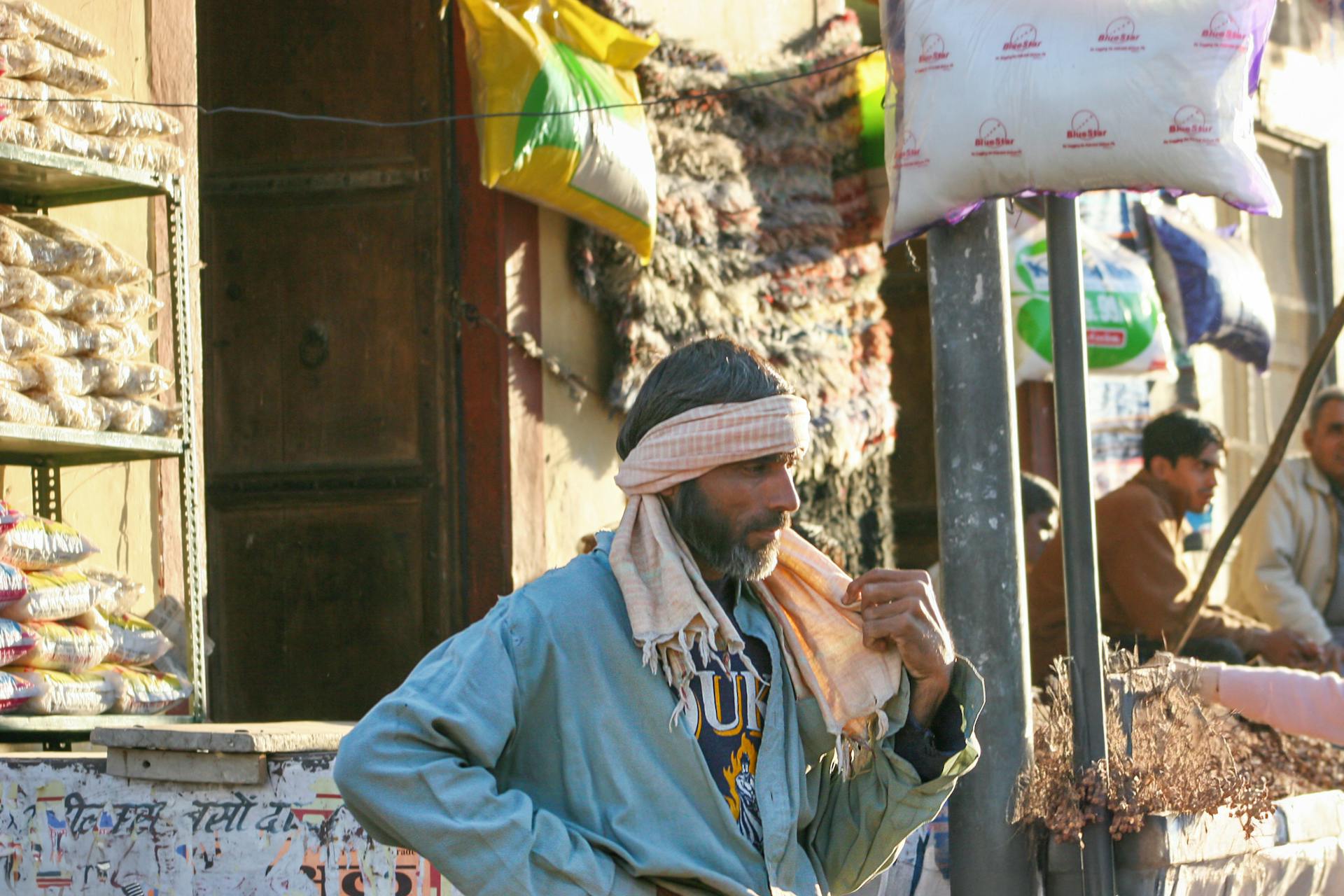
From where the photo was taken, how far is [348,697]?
254 inches

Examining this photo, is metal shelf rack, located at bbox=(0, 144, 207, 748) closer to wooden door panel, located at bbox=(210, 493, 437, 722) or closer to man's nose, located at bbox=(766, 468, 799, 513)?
wooden door panel, located at bbox=(210, 493, 437, 722)

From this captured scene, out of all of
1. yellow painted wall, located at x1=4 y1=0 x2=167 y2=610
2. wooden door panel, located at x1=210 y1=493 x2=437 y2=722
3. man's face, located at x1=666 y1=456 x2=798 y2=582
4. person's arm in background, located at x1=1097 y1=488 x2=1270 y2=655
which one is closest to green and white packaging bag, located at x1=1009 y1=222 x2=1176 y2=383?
person's arm in background, located at x1=1097 y1=488 x2=1270 y2=655

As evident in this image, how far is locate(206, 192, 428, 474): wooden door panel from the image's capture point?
6387 mm

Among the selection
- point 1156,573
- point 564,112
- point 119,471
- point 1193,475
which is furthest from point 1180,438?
point 119,471

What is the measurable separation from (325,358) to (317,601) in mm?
860

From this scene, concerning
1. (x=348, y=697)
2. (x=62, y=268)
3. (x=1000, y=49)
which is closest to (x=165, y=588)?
(x=62, y=268)

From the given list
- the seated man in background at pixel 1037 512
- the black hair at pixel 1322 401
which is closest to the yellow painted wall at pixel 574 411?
the seated man in background at pixel 1037 512

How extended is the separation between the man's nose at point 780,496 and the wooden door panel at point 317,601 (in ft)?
12.3

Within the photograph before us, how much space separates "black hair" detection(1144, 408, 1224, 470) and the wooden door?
2.70 m

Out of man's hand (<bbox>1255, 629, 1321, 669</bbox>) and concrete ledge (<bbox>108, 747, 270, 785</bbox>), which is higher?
concrete ledge (<bbox>108, 747, 270, 785</bbox>)

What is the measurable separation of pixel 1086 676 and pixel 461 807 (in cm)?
255

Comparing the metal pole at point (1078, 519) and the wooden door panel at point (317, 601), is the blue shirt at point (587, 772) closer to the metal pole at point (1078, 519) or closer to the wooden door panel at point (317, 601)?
the metal pole at point (1078, 519)

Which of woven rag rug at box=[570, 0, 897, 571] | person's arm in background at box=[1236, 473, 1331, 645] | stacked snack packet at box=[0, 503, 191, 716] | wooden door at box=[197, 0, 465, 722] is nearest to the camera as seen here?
stacked snack packet at box=[0, 503, 191, 716]

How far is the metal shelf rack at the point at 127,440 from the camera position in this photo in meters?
4.36
